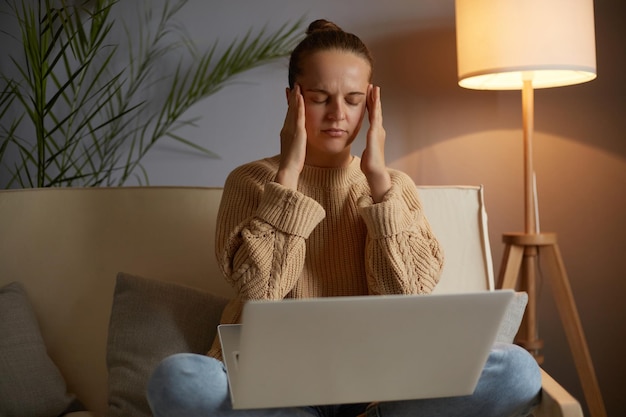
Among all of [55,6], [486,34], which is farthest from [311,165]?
[55,6]

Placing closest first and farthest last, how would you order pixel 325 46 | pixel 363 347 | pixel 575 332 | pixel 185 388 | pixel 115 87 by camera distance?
1. pixel 363 347
2. pixel 185 388
3. pixel 325 46
4. pixel 575 332
5. pixel 115 87

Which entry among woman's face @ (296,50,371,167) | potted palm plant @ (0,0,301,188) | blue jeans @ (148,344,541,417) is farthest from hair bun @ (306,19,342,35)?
blue jeans @ (148,344,541,417)

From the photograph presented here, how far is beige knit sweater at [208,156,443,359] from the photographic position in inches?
62.6

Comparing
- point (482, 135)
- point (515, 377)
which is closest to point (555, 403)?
point (515, 377)

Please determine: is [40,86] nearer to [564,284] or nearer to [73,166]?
[73,166]

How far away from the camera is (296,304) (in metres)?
0.99

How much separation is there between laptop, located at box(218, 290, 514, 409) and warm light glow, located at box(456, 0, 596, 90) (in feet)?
3.88

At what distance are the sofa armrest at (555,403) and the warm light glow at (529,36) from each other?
1031mm

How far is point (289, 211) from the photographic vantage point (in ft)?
5.22

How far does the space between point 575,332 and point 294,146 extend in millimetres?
1095

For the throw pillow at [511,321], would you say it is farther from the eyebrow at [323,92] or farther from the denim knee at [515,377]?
the eyebrow at [323,92]

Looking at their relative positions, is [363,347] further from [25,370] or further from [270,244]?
[25,370]

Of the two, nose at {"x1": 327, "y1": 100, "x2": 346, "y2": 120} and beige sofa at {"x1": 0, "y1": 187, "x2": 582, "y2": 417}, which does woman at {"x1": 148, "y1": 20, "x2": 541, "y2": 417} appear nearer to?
nose at {"x1": 327, "y1": 100, "x2": 346, "y2": 120}

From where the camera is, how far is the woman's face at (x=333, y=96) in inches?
66.0
